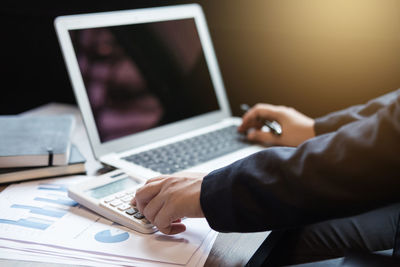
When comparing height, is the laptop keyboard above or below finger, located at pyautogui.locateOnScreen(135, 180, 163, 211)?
below

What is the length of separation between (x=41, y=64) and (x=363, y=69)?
1.14 m

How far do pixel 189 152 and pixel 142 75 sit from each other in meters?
0.24

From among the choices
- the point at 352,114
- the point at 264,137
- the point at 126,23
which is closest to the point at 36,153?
the point at 126,23

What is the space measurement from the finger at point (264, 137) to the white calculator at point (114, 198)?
38 centimetres

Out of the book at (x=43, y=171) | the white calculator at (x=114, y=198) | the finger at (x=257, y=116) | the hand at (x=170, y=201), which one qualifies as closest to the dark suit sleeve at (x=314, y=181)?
the hand at (x=170, y=201)

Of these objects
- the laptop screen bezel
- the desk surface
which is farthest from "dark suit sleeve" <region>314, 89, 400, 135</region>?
the desk surface

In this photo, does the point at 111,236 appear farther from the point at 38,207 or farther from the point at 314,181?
the point at 314,181

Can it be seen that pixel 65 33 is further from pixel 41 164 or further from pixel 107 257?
pixel 107 257

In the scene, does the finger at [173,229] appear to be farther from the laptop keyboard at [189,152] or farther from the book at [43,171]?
the book at [43,171]

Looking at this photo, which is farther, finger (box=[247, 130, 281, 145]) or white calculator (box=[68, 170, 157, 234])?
finger (box=[247, 130, 281, 145])

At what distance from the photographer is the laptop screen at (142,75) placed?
952mm

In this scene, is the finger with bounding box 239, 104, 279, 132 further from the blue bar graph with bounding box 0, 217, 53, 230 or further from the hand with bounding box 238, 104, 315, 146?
the blue bar graph with bounding box 0, 217, 53, 230

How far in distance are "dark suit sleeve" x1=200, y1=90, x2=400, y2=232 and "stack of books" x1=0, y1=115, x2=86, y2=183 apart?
0.39m

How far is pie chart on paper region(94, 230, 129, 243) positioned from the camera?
0.63 metres
